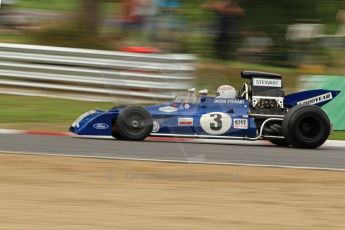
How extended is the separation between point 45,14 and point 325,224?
530 inches

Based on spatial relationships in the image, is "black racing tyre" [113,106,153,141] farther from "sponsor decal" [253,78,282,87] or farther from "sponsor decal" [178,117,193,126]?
"sponsor decal" [253,78,282,87]

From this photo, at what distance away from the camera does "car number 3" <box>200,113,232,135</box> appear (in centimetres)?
1030

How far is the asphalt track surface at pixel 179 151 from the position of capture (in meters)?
9.16

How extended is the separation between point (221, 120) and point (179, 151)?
0.86 meters

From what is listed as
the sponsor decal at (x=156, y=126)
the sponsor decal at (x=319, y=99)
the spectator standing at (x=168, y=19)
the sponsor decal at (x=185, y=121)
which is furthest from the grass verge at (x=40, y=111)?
the sponsor decal at (x=319, y=99)

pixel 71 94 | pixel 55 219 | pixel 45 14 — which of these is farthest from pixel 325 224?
pixel 45 14

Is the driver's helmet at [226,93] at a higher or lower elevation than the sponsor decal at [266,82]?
lower

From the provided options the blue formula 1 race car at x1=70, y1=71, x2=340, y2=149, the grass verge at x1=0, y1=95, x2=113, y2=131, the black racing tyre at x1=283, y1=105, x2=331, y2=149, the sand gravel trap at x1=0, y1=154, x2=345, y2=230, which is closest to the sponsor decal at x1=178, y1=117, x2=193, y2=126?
the blue formula 1 race car at x1=70, y1=71, x2=340, y2=149

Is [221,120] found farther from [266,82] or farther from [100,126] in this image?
[100,126]

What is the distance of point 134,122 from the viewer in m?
10.3

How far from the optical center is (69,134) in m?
11.0

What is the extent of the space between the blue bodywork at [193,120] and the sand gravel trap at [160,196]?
144cm

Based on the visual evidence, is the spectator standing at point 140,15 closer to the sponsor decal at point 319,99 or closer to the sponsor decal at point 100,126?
the sponsor decal at point 319,99

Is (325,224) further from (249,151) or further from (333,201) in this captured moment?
(249,151)
